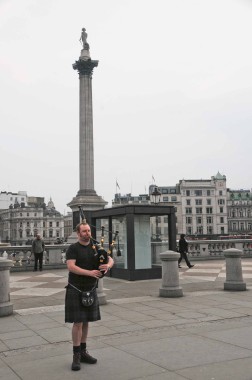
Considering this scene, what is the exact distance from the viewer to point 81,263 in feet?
19.3

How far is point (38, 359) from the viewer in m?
6.05

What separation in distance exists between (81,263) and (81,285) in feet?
1.00

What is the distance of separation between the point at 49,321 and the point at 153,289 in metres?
5.32

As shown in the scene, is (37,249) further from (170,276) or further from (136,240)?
(170,276)

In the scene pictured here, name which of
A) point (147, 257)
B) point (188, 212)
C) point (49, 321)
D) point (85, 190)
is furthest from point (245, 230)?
point (49, 321)

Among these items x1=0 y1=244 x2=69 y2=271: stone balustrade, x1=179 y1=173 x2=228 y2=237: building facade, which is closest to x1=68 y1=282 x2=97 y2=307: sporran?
x1=0 y1=244 x2=69 y2=271: stone balustrade

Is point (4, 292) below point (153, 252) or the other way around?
below

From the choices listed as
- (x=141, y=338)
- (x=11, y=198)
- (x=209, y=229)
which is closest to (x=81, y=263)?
(x=141, y=338)

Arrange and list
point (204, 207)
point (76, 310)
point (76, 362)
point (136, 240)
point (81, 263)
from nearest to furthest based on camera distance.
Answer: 1. point (76, 362)
2. point (76, 310)
3. point (81, 263)
4. point (136, 240)
5. point (204, 207)

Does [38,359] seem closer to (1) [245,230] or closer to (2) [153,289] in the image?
(2) [153,289]

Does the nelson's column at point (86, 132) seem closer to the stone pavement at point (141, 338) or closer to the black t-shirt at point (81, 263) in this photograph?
the stone pavement at point (141, 338)

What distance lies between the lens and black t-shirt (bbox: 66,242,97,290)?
586 centimetres

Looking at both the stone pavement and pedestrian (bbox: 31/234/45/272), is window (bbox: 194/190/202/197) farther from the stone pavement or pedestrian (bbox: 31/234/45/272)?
the stone pavement

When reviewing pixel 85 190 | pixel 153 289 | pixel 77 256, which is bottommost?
pixel 153 289
